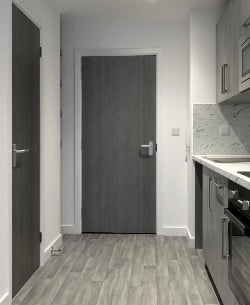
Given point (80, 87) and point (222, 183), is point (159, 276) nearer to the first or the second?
point (222, 183)

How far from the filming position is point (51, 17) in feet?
13.0

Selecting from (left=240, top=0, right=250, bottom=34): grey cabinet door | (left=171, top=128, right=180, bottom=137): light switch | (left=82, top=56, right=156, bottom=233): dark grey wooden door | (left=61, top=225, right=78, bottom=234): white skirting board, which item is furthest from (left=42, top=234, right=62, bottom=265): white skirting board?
(left=240, top=0, right=250, bottom=34): grey cabinet door

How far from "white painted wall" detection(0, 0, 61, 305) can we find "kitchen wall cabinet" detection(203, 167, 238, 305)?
1319 mm

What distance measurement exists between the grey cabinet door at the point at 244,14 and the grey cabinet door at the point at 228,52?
0.10 m

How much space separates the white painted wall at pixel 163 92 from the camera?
4660mm

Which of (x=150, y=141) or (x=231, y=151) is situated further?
(x=150, y=141)

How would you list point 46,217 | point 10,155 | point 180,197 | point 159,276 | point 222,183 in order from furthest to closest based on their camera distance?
point 180,197
point 46,217
point 159,276
point 10,155
point 222,183

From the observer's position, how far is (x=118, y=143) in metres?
Result: 4.78

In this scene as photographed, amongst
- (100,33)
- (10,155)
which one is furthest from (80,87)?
(10,155)

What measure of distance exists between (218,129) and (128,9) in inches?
58.1

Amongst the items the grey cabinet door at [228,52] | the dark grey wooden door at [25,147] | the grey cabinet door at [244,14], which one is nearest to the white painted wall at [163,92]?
the grey cabinet door at [228,52]

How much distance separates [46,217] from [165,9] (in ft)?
7.52

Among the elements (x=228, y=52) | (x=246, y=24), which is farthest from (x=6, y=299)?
(x=228, y=52)

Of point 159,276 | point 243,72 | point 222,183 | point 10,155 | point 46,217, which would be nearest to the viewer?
point 222,183
